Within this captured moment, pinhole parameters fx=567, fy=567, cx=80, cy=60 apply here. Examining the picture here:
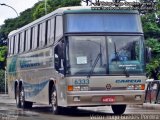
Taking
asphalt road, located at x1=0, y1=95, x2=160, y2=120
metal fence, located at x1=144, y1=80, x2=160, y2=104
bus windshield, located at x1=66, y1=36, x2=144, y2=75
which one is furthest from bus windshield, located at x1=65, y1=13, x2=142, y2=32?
metal fence, located at x1=144, y1=80, x2=160, y2=104

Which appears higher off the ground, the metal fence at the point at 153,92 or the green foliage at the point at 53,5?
the green foliage at the point at 53,5

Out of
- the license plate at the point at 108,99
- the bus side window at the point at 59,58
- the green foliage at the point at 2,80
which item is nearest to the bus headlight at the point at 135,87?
the license plate at the point at 108,99

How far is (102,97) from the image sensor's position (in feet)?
58.1

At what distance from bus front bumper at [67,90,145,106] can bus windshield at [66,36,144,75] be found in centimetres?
62

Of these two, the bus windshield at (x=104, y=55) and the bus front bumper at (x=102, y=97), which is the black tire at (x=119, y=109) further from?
the bus windshield at (x=104, y=55)

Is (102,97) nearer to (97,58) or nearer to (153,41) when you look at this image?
(97,58)

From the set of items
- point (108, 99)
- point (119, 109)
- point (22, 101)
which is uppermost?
point (108, 99)

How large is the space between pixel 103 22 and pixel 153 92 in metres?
11.2

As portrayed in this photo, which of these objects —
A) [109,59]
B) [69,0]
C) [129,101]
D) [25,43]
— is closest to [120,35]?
[109,59]

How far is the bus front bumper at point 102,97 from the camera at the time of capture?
1758 centimetres

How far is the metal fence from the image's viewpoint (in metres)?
28.4

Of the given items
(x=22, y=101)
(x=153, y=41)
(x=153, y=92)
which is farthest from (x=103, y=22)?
(x=153, y=41)

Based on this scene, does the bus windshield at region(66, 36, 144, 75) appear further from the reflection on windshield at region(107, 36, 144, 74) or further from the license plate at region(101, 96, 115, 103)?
the license plate at region(101, 96, 115, 103)

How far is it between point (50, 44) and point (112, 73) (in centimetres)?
298
